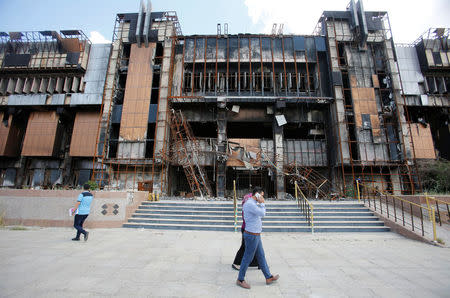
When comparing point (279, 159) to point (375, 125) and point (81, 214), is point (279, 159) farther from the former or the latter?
point (81, 214)

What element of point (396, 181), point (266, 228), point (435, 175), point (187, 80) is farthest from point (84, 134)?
point (435, 175)

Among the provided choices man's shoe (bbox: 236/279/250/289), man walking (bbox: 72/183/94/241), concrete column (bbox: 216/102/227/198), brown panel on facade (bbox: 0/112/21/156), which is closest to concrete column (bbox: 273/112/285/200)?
concrete column (bbox: 216/102/227/198)

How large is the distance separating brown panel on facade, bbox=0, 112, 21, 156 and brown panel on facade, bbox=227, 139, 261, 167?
25152mm

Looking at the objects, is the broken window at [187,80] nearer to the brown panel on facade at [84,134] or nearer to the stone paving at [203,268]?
the brown panel on facade at [84,134]

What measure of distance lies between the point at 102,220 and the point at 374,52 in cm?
2684

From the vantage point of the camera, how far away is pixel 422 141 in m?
21.0

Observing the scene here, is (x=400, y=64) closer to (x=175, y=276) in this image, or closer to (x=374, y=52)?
(x=374, y=52)

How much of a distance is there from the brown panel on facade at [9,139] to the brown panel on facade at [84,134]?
7.83m

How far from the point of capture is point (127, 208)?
10.1 metres

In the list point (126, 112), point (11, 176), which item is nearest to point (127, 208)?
point (126, 112)

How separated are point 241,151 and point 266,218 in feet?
31.4

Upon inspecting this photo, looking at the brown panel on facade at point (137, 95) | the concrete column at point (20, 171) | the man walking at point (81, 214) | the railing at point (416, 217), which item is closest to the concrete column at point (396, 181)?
the railing at point (416, 217)

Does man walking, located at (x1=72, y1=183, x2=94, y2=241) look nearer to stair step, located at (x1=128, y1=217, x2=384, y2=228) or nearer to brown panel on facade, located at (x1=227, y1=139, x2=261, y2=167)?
stair step, located at (x1=128, y1=217, x2=384, y2=228)

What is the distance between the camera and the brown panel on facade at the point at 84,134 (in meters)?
22.7
